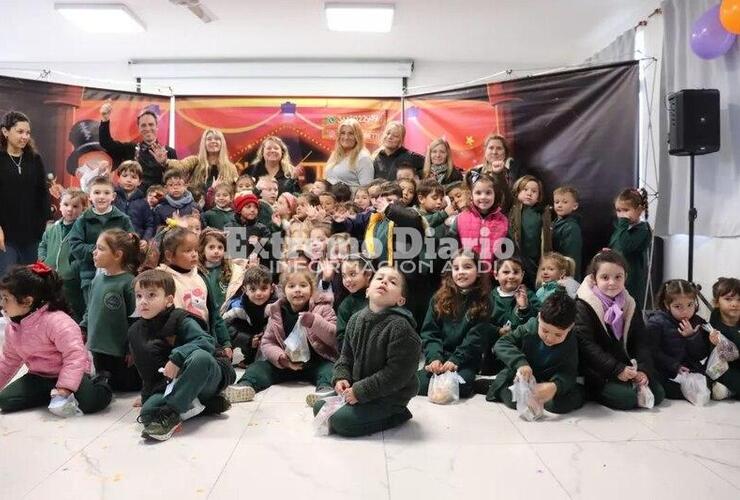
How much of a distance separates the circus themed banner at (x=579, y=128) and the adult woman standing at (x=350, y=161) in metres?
1.16

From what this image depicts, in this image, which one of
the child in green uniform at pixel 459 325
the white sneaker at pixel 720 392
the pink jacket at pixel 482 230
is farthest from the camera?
the pink jacket at pixel 482 230

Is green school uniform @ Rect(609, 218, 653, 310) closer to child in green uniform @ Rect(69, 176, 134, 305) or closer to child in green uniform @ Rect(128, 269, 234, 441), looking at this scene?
child in green uniform @ Rect(128, 269, 234, 441)

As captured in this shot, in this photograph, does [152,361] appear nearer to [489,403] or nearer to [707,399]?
[489,403]

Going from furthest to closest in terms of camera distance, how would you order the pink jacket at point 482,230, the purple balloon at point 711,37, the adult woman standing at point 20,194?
1. the adult woman standing at point 20,194
2. the purple balloon at point 711,37
3. the pink jacket at point 482,230

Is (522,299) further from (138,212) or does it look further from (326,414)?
(138,212)

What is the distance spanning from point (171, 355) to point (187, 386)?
0.15 m

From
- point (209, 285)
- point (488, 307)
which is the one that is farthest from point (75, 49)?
point (488, 307)

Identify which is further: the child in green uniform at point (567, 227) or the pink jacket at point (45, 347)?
the child in green uniform at point (567, 227)

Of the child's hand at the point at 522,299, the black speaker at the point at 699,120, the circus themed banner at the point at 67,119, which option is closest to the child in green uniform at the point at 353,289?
the child's hand at the point at 522,299

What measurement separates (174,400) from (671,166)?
3.92m

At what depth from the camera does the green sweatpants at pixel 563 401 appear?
2479 millimetres

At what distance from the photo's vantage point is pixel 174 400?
218 centimetres

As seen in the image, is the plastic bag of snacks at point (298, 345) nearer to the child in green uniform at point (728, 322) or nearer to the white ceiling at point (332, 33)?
the child in green uniform at point (728, 322)

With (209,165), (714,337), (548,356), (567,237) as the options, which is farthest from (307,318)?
(209,165)
